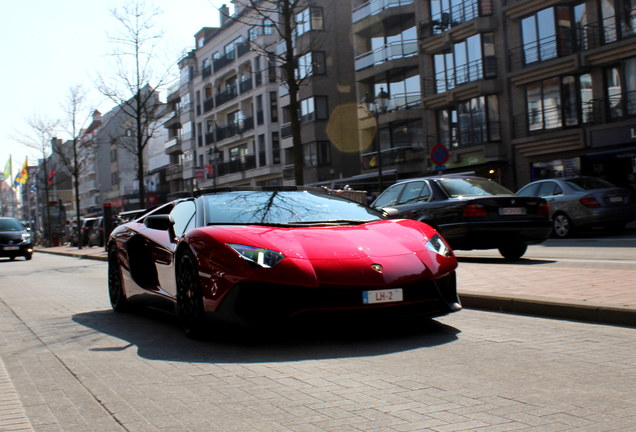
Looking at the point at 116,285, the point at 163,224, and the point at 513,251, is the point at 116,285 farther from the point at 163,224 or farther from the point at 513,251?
the point at 513,251

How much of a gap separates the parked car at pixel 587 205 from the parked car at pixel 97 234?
27915 millimetres

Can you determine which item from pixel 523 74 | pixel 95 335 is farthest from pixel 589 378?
pixel 523 74

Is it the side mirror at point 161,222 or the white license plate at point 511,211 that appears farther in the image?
the white license plate at point 511,211

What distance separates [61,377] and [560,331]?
3665 millimetres

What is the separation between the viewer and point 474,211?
11914 millimetres

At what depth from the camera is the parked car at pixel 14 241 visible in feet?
94.4

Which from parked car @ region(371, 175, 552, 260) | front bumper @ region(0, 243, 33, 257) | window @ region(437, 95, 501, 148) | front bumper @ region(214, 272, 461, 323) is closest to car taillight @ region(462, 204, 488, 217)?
parked car @ region(371, 175, 552, 260)

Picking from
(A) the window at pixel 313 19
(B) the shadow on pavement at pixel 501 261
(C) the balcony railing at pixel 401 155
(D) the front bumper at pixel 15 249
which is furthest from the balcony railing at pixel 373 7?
(B) the shadow on pavement at pixel 501 261

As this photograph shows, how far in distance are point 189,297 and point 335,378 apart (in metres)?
1.99

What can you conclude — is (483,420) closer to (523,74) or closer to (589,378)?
(589,378)

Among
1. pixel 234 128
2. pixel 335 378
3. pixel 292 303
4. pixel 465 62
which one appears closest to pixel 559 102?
pixel 465 62

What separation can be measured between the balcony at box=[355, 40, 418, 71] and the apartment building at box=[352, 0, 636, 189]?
71 millimetres

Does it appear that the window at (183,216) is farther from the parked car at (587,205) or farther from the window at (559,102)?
the window at (559,102)

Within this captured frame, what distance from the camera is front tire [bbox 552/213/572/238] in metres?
19.4
